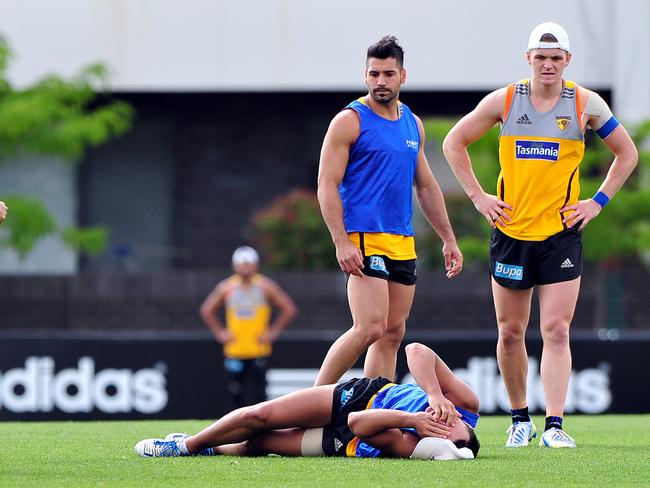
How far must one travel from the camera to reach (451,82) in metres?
25.5

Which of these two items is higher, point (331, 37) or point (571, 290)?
point (331, 37)

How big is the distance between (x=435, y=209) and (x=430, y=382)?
83.4 inches

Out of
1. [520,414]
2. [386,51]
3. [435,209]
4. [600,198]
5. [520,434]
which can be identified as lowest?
[520,434]

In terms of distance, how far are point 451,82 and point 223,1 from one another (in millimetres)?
4104

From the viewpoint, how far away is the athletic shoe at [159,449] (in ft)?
26.0

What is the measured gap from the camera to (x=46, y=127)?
24.0 meters

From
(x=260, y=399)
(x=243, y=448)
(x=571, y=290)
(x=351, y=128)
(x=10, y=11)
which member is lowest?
(x=260, y=399)

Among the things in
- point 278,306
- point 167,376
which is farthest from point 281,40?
point 167,376

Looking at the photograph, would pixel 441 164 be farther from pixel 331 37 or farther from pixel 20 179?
pixel 20 179

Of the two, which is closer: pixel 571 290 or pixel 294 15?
pixel 571 290

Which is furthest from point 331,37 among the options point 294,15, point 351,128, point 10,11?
point 351,128

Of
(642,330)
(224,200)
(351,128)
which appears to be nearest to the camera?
(351,128)

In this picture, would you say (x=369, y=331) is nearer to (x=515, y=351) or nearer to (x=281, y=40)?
(x=515, y=351)

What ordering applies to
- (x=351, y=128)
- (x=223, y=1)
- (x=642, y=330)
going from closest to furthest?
(x=351, y=128) < (x=642, y=330) < (x=223, y=1)
